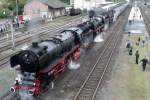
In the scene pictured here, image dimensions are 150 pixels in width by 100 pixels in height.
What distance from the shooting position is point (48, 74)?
60.1 ft

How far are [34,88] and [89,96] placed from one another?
12.1 ft

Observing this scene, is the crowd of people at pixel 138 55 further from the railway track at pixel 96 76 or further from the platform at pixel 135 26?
the platform at pixel 135 26

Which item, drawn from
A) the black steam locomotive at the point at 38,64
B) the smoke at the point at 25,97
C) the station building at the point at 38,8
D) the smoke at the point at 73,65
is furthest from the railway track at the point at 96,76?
the station building at the point at 38,8

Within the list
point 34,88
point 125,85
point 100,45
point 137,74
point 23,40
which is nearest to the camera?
point 34,88

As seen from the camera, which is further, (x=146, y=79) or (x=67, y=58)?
(x=67, y=58)

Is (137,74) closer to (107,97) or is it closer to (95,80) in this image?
(95,80)

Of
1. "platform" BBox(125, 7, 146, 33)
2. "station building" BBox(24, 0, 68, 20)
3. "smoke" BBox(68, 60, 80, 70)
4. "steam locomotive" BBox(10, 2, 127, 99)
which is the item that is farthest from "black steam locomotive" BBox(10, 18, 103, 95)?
"station building" BBox(24, 0, 68, 20)

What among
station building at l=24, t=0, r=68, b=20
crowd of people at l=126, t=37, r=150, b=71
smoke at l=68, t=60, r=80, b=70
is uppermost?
station building at l=24, t=0, r=68, b=20

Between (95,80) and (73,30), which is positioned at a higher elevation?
(73,30)

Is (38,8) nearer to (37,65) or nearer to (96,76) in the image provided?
(96,76)

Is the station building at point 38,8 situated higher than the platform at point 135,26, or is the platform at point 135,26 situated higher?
the station building at point 38,8

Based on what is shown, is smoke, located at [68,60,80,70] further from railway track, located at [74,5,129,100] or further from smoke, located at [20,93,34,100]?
smoke, located at [20,93,34,100]

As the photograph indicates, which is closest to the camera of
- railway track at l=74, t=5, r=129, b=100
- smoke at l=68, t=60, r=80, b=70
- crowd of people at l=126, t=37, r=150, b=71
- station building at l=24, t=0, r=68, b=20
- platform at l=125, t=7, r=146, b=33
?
railway track at l=74, t=5, r=129, b=100

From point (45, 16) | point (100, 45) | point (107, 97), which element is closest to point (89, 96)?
point (107, 97)
